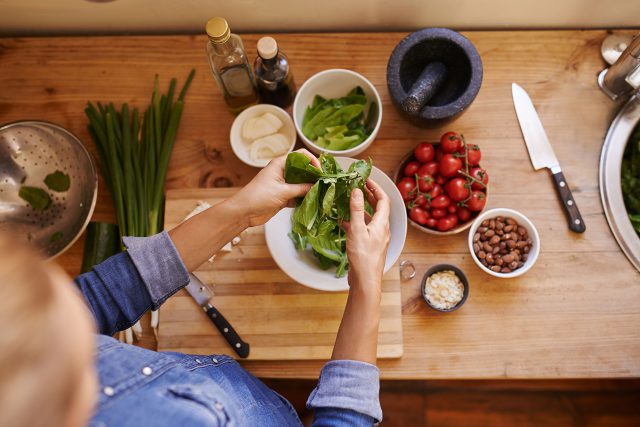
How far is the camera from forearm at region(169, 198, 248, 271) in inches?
37.2

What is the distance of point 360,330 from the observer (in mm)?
834

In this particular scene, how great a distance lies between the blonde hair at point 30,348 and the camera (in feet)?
1.45

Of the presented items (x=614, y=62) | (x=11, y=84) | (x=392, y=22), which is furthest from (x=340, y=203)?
(x=11, y=84)

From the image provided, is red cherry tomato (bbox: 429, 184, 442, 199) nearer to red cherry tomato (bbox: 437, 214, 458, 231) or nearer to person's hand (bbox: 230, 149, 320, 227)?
red cherry tomato (bbox: 437, 214, 458, 231)

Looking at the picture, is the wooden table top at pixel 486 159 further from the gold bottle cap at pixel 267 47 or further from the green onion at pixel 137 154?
the gold bottle cap at pixel 267 47

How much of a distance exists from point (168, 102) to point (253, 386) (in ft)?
2.32

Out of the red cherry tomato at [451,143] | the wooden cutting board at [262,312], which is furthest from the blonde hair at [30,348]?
the red cherry tomato at [451,143]

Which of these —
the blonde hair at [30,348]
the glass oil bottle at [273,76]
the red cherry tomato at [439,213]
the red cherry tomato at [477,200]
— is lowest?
the red cherry tomato at [439,213]

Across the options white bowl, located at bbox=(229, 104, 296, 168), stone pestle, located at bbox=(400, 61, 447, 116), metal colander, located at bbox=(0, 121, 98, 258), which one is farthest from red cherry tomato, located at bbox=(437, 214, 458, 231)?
metal colander, located at bbox=(0, 121, 98, 258)

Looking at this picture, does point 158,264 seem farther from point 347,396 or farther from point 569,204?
point 569,204

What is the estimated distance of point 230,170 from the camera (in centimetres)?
121

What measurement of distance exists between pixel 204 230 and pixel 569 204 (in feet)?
2.69

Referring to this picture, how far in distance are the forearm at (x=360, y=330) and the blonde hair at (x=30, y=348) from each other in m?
0.45

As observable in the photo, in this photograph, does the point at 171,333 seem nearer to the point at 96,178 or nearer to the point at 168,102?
the point at 96,178
